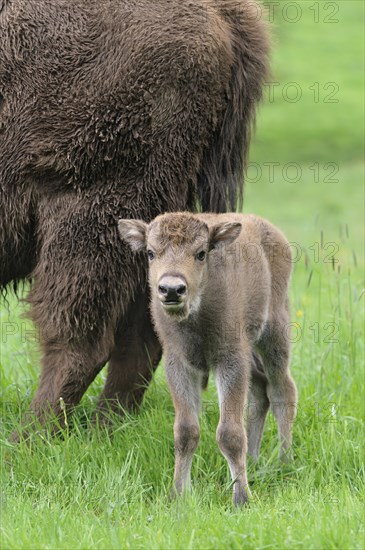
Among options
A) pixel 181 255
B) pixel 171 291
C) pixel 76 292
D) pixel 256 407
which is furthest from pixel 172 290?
pixel 256 407

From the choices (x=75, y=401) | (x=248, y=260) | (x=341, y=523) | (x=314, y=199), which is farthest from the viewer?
(x=314, y=199)

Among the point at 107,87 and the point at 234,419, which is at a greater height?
the point at 107,87

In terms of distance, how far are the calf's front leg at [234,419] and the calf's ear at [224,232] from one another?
0.54m

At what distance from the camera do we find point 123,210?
17.3 ft

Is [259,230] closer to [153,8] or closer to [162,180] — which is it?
[162,180]

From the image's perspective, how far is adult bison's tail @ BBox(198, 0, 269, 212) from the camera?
541 cm

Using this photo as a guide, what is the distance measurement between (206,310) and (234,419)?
52cm

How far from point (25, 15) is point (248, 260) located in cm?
175

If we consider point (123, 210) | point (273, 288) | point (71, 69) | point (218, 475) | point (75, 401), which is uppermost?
point (71, 69)

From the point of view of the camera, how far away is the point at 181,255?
176 inches

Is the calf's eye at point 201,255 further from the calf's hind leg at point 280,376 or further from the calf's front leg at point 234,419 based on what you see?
the calf's hind leg at point 280,376

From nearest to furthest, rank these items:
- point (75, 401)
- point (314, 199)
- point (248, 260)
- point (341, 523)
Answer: point (341, 523) < point (248, 260) < point (75, 401) < point (314, 199)

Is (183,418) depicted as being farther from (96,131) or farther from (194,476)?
(96,131)

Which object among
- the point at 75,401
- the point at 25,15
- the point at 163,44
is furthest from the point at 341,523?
the point at 25,15
